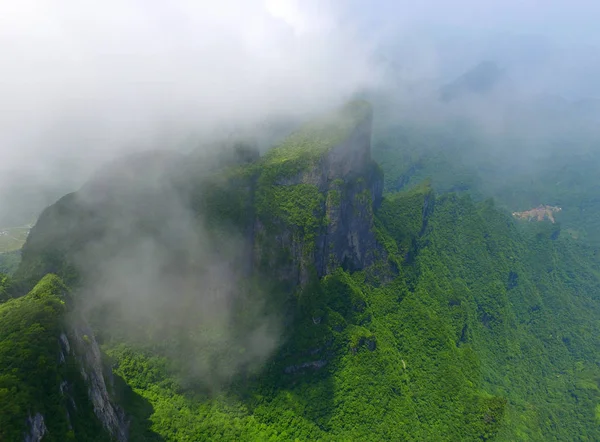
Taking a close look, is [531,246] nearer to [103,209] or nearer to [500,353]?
[500,353]

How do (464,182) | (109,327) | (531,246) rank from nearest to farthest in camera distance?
(109,327) → (531,246) → (464,182)

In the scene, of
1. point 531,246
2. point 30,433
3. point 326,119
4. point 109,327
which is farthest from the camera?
point 531,246

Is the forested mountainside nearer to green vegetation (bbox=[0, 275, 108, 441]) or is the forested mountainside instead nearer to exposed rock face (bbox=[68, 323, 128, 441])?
exposed rock face (bbox=[68, 323, 128, 441])

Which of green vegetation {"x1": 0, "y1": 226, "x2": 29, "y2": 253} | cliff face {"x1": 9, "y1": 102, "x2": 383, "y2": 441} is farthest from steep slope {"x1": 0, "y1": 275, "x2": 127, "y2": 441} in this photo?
green vegetation {"x1": 0, "y1": 226, "x2": 29, "y2": 253}

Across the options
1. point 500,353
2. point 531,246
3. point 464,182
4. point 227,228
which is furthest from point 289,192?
point 464,182

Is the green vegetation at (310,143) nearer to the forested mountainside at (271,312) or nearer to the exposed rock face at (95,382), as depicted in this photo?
the forested mountainside at (271,312)

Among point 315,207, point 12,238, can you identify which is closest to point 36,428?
point 315,207

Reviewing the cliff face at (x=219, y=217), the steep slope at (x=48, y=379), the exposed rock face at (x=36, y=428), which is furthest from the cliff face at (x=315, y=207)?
the exposed rock face at (x=36, y=428)
